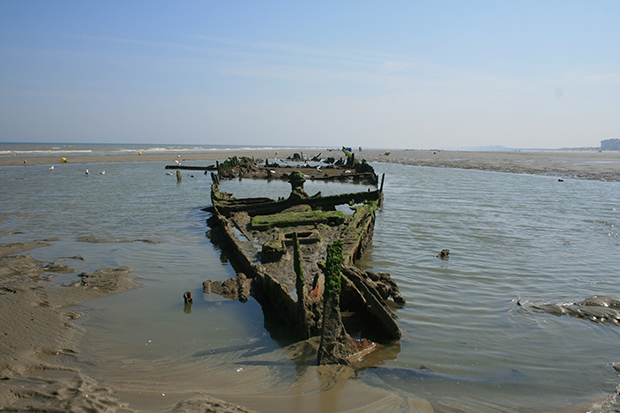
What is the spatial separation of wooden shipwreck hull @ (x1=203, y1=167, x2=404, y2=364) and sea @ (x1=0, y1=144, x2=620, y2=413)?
0.97ft

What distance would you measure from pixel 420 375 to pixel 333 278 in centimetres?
157

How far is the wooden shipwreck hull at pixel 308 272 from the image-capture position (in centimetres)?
527

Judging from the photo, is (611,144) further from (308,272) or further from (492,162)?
(308,272)

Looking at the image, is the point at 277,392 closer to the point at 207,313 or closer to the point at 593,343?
the point at 207,313

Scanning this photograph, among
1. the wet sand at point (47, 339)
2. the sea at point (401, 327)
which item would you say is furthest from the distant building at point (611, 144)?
the wet sand at point (47, 339)

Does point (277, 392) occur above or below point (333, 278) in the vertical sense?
below

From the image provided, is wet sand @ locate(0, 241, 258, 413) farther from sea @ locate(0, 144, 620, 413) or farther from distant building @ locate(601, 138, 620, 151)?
distant building @ locate(601, 138, 620, 151)

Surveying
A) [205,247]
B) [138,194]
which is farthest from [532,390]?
[138,194]

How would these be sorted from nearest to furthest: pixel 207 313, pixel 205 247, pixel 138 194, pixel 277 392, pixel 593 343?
1. pixel 277 392
2. pixel 593 343
3. pixel 207 313
4. pixel 205 247
5. pixel 138 194

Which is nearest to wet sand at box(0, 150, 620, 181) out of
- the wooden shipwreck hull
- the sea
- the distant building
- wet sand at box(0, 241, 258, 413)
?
the sea

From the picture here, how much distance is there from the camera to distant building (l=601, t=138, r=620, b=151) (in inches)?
7154

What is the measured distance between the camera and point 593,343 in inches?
217

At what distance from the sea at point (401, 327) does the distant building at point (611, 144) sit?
220m

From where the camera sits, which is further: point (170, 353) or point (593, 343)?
point (593, 343)
